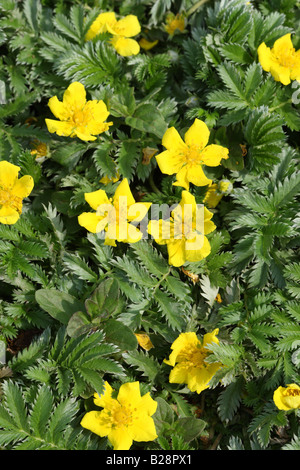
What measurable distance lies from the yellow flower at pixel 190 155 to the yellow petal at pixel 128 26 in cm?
87

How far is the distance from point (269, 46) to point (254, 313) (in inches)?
64.1

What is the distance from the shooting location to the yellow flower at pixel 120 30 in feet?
10.1

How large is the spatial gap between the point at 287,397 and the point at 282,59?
1907 millimetres

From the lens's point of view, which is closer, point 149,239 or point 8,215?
point 8,215

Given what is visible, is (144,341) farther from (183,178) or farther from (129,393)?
(183,178)

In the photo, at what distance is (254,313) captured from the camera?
2684mm

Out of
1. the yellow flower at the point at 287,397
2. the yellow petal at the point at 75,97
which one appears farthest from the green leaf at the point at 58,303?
the yellow flower at the point at 287,397

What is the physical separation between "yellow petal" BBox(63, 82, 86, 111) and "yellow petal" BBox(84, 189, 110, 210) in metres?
0.50

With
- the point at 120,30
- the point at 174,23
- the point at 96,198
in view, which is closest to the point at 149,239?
the point at 96,198

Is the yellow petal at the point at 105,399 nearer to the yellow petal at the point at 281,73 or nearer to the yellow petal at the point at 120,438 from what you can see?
the yellow petal at the point at 120,438

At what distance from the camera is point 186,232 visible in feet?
8.54

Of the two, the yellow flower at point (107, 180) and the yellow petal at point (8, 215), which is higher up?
the yellow flower at point (107, 180)

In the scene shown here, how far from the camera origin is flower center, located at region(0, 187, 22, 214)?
2.68 metres
